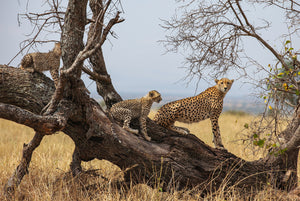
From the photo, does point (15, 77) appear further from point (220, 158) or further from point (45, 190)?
point (220, 158)

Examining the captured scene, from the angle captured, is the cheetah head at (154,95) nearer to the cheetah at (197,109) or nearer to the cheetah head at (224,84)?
the cheetah at (197,109)

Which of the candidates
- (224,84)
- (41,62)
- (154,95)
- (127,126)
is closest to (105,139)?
(127,126)

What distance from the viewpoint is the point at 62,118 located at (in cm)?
327

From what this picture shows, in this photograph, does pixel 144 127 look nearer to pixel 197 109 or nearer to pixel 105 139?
pixel 105 139

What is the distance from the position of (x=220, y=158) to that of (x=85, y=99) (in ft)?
6.80

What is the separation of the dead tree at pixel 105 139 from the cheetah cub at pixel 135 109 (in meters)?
0.12

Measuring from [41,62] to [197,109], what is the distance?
2.33 m

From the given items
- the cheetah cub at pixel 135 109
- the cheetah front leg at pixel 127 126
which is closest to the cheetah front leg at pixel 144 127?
the cheetah cub at pixel 135 109

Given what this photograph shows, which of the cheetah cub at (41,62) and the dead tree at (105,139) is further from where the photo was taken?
the cheetah cub at (41,62)

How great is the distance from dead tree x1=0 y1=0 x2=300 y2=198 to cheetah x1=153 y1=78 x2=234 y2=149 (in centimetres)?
23

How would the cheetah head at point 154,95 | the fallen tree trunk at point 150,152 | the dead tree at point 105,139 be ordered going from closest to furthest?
1. the dead tree at point 105,139
2. the fallen tree trunk at point 150,152
3. the cheetah head at point 154,95

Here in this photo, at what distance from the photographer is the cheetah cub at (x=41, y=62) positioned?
4.17 meters

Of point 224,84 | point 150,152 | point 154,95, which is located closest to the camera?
point 150,152

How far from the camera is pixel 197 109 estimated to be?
4.78 metres
